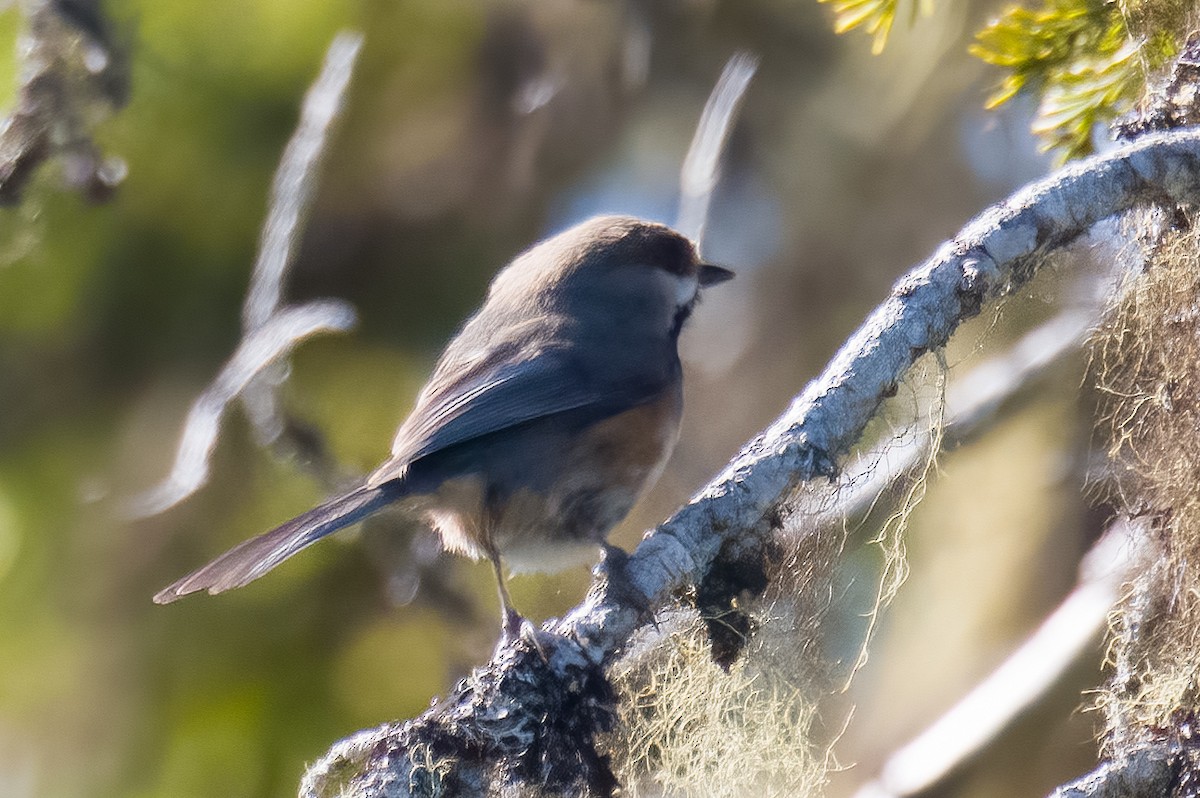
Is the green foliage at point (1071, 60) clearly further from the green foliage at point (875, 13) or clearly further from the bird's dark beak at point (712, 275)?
the bird's dark beak at point (712, 275)

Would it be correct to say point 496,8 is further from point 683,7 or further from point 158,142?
point 158,142

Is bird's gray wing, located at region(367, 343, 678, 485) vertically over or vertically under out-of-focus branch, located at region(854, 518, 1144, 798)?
over

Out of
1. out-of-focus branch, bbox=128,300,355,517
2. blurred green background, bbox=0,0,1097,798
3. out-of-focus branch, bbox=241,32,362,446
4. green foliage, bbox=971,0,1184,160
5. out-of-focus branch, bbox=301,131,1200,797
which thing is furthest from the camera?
blurred green background, bbox=0,0,1097,798

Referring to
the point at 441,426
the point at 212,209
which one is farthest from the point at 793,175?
the point at 441,426

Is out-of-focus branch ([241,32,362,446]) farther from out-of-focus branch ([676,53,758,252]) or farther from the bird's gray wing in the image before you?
out-of-focus branch ([676,53,758,252])

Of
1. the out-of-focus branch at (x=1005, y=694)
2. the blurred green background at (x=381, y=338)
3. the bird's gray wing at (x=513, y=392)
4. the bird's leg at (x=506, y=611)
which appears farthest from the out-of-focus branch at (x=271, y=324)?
the out-of-focus branch at (x=1005, y=694)

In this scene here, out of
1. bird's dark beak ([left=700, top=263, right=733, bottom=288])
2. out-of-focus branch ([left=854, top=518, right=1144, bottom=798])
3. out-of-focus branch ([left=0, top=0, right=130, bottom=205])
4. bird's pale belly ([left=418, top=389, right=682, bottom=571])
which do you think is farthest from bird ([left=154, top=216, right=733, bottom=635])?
out-of-focus branch ([left=0, top=0, right=130, bottom=205])
